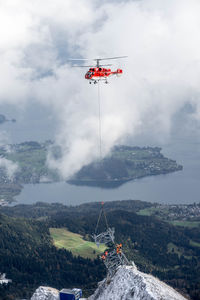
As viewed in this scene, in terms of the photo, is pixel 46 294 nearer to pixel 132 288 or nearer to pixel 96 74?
pixel 132 288

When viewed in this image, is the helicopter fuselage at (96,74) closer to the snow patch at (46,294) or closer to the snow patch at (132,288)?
the snow patch at (132,288)

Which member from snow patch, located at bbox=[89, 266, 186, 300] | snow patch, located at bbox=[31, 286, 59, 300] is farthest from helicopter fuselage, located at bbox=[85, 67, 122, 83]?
snow patch, located at bbox=[31, 286, 59, 300]

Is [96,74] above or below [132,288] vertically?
above

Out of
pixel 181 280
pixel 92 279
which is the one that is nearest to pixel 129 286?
pixel 92 279

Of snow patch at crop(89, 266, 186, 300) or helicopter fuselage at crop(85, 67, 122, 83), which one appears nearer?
snow patch at crop(89, 266, 186, 300)

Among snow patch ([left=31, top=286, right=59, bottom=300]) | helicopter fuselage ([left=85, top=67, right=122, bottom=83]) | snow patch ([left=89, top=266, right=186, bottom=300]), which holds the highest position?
helicopter fuselage ([left=85, top=67, right=122, bottom=83])

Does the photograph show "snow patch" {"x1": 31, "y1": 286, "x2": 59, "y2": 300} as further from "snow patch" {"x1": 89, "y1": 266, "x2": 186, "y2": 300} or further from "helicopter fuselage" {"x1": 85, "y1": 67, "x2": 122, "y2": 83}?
"helicopter fuselage" {"x1": 85, "y1": 67, "x2": 122, "y2": 83}

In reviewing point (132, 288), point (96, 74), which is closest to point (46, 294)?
point (132, 288)

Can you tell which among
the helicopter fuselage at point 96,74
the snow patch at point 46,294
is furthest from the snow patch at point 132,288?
the helicopter fuselage at point 96,74

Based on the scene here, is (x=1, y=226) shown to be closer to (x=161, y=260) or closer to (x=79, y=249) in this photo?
(x=79, y=249)

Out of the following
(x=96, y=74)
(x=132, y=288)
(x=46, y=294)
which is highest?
(x=96, y=74)

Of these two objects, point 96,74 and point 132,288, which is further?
point 96,74
